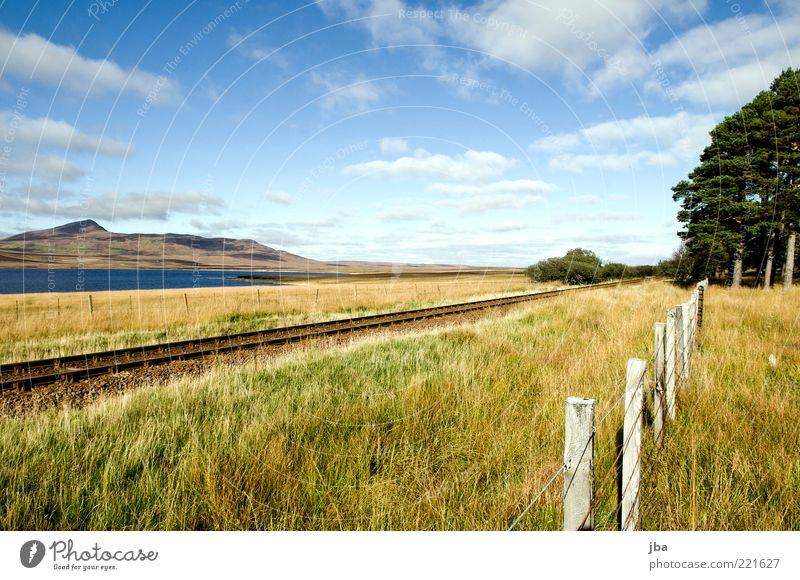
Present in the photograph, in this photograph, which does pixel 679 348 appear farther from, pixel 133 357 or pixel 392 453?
pixel 133 357

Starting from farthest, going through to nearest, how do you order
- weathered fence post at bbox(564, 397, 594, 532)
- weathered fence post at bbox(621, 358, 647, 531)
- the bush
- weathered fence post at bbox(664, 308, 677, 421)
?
the bush < weathered fence post at bbox(664, 308, 677, 421) < weathered fence post at bbox(621, 358, 647, 531) < weathered fence post at bbox(564, 397, 594, 532)

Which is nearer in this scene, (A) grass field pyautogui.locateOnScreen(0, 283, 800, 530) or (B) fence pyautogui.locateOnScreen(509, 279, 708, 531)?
(B) fence pyautogui.locateOnScreen(509, 279, 708, 531)

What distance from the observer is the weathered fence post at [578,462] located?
1712mm

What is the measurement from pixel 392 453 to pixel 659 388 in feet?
8.42

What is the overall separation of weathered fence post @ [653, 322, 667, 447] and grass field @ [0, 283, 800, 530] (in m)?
0.14

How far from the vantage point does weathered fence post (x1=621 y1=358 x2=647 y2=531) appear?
2314 millimetres

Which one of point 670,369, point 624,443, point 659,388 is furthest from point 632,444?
point 670,369

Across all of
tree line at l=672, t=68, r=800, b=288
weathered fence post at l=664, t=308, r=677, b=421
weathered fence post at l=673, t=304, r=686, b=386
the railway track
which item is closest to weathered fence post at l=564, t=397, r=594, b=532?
weathered fence post at l=664, t=308, r=677, b=421

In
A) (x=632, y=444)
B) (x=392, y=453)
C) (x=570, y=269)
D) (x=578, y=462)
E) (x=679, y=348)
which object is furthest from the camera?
(x=570, y=269)

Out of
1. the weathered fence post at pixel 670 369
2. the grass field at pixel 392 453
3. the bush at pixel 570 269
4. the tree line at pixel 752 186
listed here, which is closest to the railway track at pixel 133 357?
the grass field at pixel 392 453

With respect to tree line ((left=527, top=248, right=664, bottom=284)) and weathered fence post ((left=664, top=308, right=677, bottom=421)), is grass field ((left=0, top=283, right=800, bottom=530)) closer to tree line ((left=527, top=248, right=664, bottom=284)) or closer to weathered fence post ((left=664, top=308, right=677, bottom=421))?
weathered fence post ((left=664, top=308, right=677, bottom=421))

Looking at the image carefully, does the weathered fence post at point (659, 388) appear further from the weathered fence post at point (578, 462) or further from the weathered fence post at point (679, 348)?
the weathered fence post at point (578, 462)

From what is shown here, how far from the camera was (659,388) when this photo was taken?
3613 mm

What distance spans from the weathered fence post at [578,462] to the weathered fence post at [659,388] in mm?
1928
